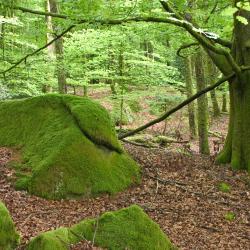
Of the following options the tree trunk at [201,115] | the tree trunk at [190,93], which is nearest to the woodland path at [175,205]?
the tree trunk at [201,115]

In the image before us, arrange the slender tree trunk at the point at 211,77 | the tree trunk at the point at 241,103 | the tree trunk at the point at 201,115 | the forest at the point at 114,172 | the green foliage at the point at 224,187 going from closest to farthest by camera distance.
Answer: the forest at the point at 114,172 → the green foliage at the point at 224,187 → the tree trunk at the point at 241,103 → the tree trunk at the point at 201,115 → the slender tree trunk at the point at 211,77

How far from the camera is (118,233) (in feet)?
16.2

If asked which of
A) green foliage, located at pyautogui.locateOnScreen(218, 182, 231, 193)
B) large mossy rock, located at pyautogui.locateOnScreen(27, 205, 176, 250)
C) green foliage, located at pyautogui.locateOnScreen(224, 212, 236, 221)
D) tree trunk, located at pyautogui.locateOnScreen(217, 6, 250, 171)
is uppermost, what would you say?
tree trunk, located at pyautogui.locateOnScreen(217, 6, 250, 171)

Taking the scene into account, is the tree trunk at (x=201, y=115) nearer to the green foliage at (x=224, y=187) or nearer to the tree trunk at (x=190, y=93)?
the green foliage at (x=224, y=187)

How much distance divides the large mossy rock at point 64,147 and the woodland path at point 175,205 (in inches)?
11.0

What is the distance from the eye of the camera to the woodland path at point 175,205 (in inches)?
258

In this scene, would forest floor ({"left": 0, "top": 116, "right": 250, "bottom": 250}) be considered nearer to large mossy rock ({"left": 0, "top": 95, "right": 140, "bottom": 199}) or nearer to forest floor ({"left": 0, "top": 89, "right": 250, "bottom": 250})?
forest floor ({"left": 0, "top": 89, "right": 250, "bottom": 250})

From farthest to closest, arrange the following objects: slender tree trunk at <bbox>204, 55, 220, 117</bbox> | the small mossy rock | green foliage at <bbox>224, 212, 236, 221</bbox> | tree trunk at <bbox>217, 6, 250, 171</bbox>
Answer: slender tree trunk at <bbox>204, 55, 220, 117</bbox>, the small mossy rock, tree trunk at <bbox>217, 6, 250, 171</bbox>, green foliage at <bbox>224, 212, 236, 221</bbox>

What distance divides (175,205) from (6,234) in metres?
4.16

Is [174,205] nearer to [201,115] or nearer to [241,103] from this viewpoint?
[241,103]

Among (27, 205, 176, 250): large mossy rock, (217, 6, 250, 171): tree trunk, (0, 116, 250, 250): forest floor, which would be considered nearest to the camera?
(27, 205, 176, 250): large mossy rock

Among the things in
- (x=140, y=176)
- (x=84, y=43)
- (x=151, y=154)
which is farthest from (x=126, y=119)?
(x=140, y=176)

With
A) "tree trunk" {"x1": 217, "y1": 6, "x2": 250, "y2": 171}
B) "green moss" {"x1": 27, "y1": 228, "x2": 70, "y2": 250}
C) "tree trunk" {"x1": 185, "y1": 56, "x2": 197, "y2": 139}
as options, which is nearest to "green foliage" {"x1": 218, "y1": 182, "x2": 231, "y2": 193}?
"tree trunk" {"x1": 217, "y1": 6, "x2": 250, "y2": 171}

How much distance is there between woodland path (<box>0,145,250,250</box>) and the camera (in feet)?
21.5
